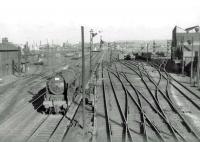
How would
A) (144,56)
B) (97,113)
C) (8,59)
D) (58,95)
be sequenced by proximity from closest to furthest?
(58,95), (97,113), (8,59), (144,56)

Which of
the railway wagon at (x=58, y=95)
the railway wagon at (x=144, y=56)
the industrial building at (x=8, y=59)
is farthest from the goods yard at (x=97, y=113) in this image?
the railway wagon at (x=144, y=56)

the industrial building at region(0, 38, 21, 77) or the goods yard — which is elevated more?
the industrial building at region(0, 38, 21, 77)

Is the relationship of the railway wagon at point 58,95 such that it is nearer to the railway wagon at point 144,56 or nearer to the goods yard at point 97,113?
the goods yard at point 97,113

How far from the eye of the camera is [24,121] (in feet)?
66.1

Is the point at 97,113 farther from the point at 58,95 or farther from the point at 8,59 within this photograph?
the point at 8,59

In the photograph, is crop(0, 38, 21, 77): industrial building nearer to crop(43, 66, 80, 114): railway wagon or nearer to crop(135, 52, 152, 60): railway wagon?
crop(43, 66, 80, 114): railway wagon

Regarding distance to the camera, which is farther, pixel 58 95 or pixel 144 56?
pixel 144 56

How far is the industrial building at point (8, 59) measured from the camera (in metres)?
44.3

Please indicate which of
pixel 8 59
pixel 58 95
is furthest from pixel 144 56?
pixel 58 95

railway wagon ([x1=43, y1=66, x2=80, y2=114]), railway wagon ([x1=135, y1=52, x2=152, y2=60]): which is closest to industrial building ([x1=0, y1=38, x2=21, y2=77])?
railway wagon ([x1=43, y1=66, x2=80, y2=114])

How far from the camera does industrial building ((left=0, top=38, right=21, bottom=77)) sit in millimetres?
44303

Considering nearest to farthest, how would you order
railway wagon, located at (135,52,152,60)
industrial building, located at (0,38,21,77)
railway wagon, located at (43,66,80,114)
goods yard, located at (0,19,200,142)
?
goods yard, located at (0,19,200,142) < railway wagon, located at (43,66,80,114) < industrial building, located at (0,38,21,77) < railway wagon, located at (135,52,152,60)

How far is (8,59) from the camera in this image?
47469 mm

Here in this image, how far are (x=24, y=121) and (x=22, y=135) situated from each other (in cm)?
299
